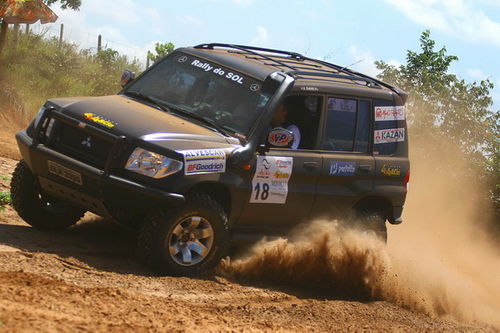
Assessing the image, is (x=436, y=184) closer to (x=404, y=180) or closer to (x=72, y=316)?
(x=404, y=180)

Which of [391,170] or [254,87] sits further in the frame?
[391,170]

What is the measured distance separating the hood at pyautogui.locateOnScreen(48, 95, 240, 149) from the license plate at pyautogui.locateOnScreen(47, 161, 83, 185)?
16.4 inches

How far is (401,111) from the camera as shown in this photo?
8.62 m

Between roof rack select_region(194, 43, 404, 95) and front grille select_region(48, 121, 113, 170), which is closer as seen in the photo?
front grille select_region(48, 121, 113, 170)

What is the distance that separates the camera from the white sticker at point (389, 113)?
832 cm

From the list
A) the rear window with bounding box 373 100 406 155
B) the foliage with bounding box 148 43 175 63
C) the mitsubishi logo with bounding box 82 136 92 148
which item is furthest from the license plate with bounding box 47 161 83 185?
the foliage with bounding box 148 43 175 63

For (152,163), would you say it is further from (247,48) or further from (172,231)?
(247,48)

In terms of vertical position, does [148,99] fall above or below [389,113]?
below

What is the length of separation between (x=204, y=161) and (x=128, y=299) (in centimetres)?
144

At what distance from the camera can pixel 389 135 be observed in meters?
8.45

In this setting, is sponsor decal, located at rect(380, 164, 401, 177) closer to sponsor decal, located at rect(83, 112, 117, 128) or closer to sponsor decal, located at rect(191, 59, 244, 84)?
sponsor decal, located at rect(191, 59, 244, 84)

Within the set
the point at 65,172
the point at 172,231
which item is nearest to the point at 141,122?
the point at 65,172

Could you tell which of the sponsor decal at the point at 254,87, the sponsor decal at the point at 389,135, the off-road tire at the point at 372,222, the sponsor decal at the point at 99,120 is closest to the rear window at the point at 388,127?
the sponsor decal at the point at 389,135

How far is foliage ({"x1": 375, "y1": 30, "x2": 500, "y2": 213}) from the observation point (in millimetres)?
16656
